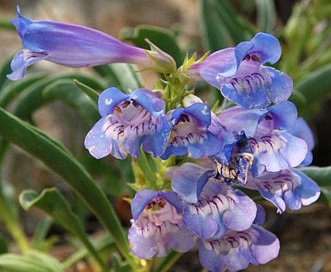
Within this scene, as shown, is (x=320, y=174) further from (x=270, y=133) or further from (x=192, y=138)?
(x=192, y=138)

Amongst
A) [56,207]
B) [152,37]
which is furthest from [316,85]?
[56,207]

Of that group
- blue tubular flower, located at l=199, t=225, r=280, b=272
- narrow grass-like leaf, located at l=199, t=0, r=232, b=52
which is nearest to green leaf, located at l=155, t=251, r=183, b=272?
blue tubular flower, located at l=199, t=225, r=280, b=272

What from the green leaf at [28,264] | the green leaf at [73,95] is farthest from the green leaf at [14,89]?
the green leaf at [28,264]

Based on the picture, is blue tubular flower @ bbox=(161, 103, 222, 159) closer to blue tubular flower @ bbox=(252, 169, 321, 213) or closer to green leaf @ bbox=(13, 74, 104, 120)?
blue tubular flower @ bbox=(252, 169, 321, 213)

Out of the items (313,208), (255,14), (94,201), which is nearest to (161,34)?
(94,201)

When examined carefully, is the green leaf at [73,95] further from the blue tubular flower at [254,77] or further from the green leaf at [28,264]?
the blue tubular flower at [254,77]

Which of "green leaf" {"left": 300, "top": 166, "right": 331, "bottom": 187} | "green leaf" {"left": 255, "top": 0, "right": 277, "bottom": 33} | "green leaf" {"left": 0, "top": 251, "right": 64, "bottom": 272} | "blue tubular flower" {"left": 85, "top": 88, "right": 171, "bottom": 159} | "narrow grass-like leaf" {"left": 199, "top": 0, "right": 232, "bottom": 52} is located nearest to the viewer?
"blue tubular flower" {"left": 85, "top": 88, "right": 171, "bottom": 159}

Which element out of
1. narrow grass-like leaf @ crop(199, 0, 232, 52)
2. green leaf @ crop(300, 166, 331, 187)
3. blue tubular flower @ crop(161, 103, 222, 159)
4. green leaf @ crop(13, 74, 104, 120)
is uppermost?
blue tubular flower @ crop(161, 103, 222, 159)
